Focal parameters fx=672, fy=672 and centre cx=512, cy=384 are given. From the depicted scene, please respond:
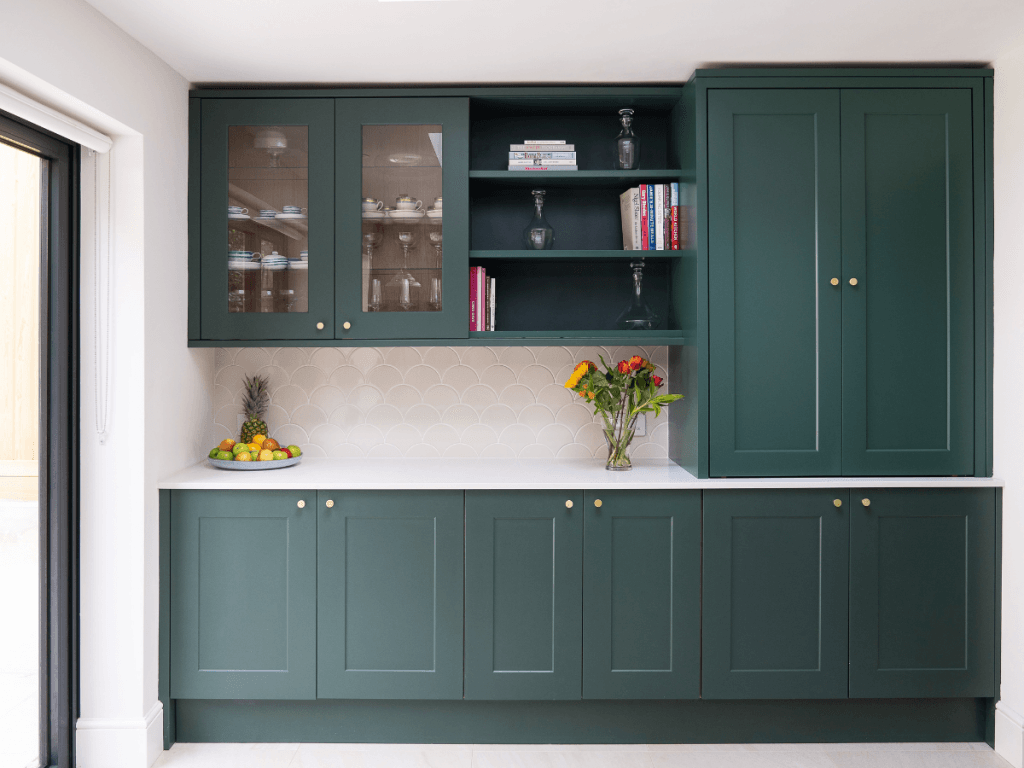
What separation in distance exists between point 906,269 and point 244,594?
2.59 metres

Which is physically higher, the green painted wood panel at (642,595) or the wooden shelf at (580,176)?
the wooden shelf at (580,176)

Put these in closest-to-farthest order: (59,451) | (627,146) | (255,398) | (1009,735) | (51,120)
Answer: (51,120)
(59,451)
(1009,735)
(627,146)
(255,398)

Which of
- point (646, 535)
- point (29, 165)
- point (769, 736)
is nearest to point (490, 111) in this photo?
point (29, 165)

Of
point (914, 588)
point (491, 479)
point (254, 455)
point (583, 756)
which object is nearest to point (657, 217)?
point (491, 479)

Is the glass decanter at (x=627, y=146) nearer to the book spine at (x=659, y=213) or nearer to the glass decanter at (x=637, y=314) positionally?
the book spine at (x=659, y=213)

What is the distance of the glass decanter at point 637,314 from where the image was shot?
2660 mm

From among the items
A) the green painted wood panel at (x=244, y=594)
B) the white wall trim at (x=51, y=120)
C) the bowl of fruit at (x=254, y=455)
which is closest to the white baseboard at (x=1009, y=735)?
the green painted wood panel at (x=244, y=594)

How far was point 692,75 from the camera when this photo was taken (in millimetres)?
2465

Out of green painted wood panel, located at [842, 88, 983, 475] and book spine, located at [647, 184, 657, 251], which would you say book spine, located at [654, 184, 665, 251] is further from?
green painted wood panel, located at [842, 88, 983, 475]

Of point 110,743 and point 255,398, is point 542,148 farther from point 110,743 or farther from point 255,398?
point 110,743

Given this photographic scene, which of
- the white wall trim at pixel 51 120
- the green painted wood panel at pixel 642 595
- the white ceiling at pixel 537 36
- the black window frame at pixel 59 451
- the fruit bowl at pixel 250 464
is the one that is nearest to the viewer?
the white wall trim at pixel 51 120

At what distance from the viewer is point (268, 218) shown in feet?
8.34

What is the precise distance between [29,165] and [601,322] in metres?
2.04

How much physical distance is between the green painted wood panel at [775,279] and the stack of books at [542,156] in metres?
0.53
